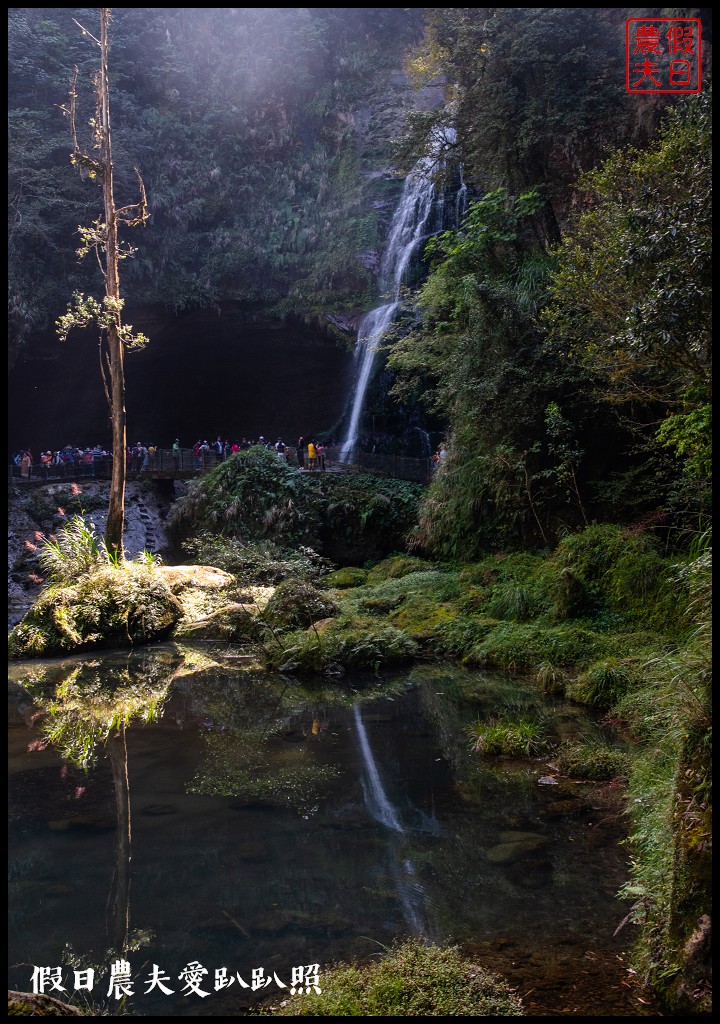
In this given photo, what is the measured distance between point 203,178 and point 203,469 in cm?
1558

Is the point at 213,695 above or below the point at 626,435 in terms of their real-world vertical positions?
below

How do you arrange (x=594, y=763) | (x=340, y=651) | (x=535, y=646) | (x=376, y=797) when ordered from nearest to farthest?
(x=376, y=797) < (x=594, y=763) < (x=535, y=646) < (x=340, y=651)

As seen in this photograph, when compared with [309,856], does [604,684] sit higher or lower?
higher

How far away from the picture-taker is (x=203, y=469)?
2344 centimetres

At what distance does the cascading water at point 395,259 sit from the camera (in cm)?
2498

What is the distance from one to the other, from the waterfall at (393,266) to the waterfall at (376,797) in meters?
19.5

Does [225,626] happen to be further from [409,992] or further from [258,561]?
[409,992]

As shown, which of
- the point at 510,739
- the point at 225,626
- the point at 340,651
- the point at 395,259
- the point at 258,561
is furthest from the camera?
the point at 395,259

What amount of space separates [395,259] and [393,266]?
28cm

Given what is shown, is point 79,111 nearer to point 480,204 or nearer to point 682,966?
point 480,204

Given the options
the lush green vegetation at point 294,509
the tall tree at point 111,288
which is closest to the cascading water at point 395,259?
the lush green vegetation at point 294,509

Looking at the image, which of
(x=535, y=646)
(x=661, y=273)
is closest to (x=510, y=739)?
(x=535, y=646)

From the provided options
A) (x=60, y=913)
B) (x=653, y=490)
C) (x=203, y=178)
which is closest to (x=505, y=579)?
(x=653, y=490)

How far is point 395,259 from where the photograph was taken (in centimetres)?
2686
